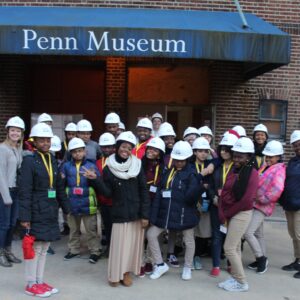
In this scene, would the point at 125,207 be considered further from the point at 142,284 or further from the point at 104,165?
the point at 104,165

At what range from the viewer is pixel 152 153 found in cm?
528

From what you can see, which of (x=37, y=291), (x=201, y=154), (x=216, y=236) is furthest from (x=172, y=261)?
(x=37, y=291)

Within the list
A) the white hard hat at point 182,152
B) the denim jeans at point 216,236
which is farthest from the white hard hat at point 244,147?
the denim jeans at point 216,236

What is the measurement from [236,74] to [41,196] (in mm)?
6891

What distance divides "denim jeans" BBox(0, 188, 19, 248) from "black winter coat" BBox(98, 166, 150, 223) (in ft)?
4.66

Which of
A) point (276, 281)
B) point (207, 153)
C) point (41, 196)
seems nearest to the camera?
point (41, 196)

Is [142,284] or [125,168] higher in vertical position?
[125,168]

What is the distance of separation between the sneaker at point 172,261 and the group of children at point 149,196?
1 centimetres

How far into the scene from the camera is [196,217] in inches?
205

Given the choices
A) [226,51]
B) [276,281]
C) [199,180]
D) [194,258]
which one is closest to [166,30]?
[226,51]

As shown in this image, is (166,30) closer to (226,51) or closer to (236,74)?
(226,51)

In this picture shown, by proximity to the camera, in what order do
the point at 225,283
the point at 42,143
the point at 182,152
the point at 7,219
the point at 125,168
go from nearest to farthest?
the point at 42,143 < the point at 125,168 < the point at 225,283 < the point at 182,152 < the point at 7,219

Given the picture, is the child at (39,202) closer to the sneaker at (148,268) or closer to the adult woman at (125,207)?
the adult woman at (125,207)

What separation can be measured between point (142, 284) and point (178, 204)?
39.6 inches
